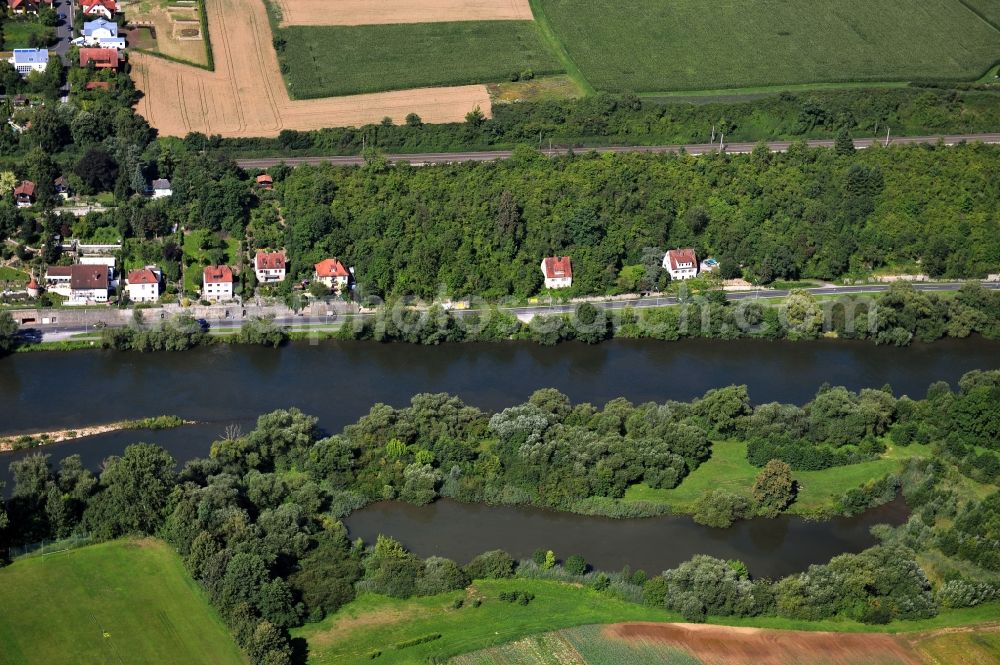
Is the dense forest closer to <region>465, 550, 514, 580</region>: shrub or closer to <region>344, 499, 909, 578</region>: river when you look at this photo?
<region>465, 550, 514, 580</region>: shrub

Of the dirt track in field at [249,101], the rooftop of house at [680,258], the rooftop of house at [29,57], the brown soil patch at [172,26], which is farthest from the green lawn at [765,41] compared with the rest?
the rooftop of house at [29,57]

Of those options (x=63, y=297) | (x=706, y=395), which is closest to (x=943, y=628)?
(x=706, y=395)

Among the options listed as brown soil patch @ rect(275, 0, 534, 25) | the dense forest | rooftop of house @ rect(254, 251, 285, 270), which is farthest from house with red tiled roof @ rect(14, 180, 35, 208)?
brown soil patch @ rect(275, 0, 534, 25)

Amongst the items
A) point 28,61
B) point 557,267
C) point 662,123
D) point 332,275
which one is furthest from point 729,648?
point 28,61

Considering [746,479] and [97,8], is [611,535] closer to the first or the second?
[746,479]

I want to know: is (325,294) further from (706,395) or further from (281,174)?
(706,395)
